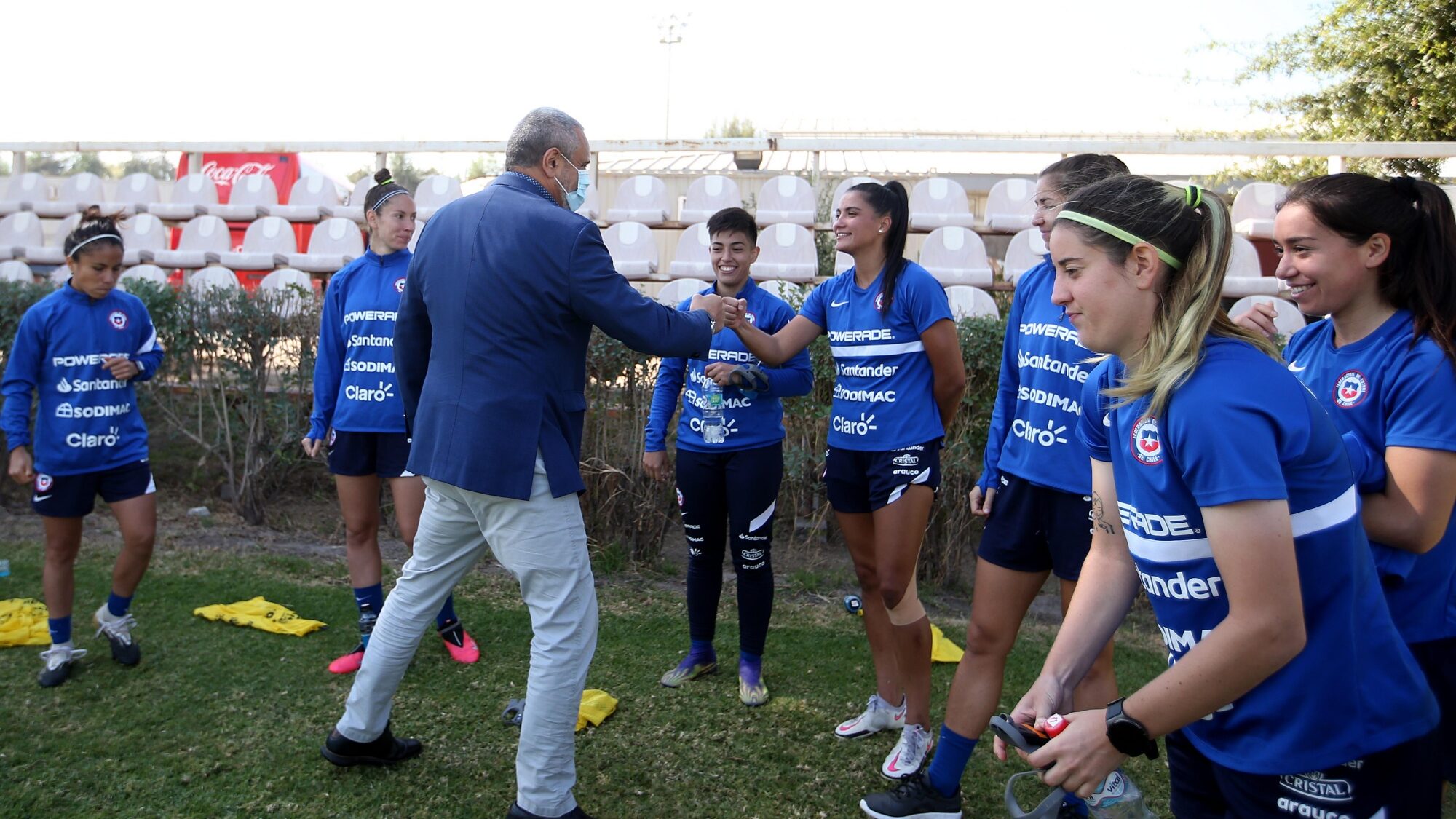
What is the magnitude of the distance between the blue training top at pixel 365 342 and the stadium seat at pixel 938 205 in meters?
6.99

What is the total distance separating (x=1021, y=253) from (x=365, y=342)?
6.75 metres

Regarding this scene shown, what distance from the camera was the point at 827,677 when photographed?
14.0 ft

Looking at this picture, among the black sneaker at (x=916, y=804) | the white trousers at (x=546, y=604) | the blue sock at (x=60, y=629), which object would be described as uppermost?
the white trousers at (x=546, y=604)

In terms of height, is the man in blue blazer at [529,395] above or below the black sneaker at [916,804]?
above

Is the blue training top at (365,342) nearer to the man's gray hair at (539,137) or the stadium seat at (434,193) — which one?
the man's gray hair at (539,137)

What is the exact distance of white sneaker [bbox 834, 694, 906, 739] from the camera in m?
3.70

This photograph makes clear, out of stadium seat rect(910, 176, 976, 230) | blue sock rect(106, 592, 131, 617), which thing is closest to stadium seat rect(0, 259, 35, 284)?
blue sock rect(106, 592, 131, 617)

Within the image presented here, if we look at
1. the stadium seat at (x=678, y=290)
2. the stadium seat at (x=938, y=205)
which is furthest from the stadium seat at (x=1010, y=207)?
the stadium seat at (x=678, y=290)

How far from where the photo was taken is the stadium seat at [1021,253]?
29.6 feet

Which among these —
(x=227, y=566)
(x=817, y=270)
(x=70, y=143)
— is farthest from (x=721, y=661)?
(x=70, y=143)

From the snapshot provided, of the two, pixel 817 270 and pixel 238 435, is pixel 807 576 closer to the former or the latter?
pixel 238 435

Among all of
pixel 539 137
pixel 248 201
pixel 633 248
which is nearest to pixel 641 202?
pixel 633 248

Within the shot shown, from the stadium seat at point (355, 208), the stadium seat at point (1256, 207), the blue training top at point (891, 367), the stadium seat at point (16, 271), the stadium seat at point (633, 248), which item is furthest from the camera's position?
the stadium seat at point (355, 208)

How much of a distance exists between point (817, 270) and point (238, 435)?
17.9ft
